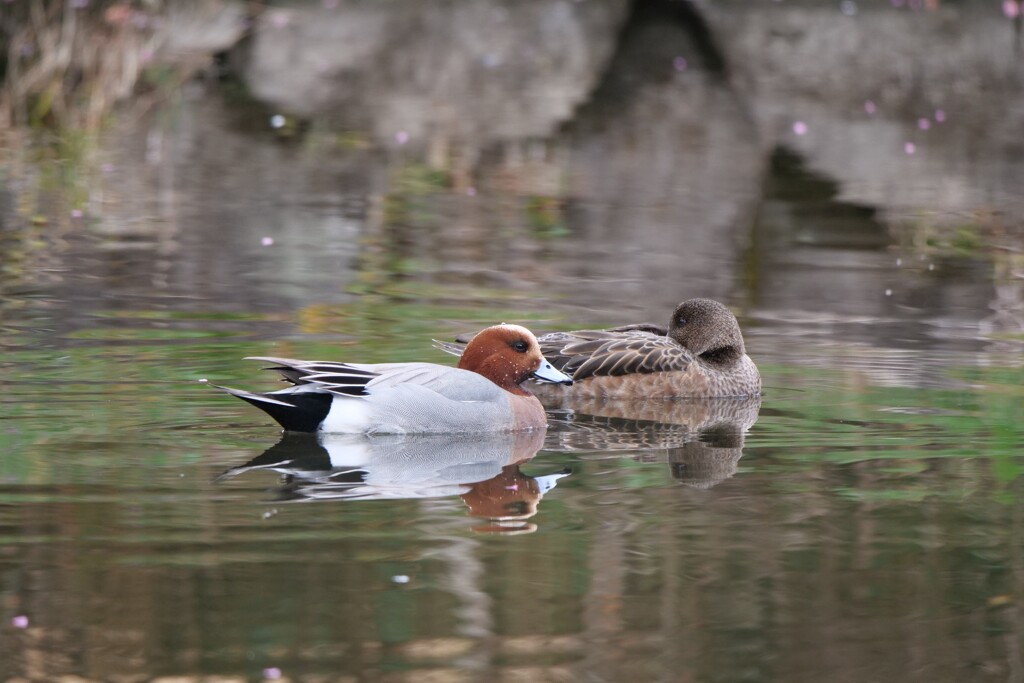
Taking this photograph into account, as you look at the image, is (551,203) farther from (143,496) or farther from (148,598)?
(148,598)

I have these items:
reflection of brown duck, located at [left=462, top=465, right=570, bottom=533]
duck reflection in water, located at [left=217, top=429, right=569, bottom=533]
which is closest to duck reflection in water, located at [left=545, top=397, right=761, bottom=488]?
duck reflection in water, located at [left=217, top=429, right=569, bottom=533]

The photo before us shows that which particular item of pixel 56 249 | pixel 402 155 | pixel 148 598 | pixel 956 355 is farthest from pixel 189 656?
pixel 402 155

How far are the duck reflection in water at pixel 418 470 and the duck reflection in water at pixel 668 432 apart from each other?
11.1 inches

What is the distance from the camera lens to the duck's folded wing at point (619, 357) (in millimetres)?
8883

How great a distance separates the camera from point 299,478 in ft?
21.9

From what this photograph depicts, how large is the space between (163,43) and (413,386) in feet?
42.5

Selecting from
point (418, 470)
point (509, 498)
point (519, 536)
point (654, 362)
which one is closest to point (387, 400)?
point (418, 470)

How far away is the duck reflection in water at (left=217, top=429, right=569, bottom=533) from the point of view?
20.8 ft

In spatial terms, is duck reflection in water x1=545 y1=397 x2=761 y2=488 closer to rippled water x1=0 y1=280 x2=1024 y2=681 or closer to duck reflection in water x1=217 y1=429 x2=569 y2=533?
rippled water x1=0 y1=280 x2=1024 y2=681

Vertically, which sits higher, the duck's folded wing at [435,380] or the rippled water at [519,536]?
the duck's folded wing at [435,380]

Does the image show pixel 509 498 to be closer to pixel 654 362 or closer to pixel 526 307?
pixel 654 362

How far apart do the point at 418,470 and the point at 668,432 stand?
162 centimetres

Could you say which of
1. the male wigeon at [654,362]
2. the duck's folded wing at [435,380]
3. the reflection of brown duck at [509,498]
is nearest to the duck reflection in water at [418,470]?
the reflection of brown duck at [509,498]

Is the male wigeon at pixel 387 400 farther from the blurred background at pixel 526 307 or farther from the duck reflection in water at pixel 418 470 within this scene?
the blurred background at pixel 526 307
